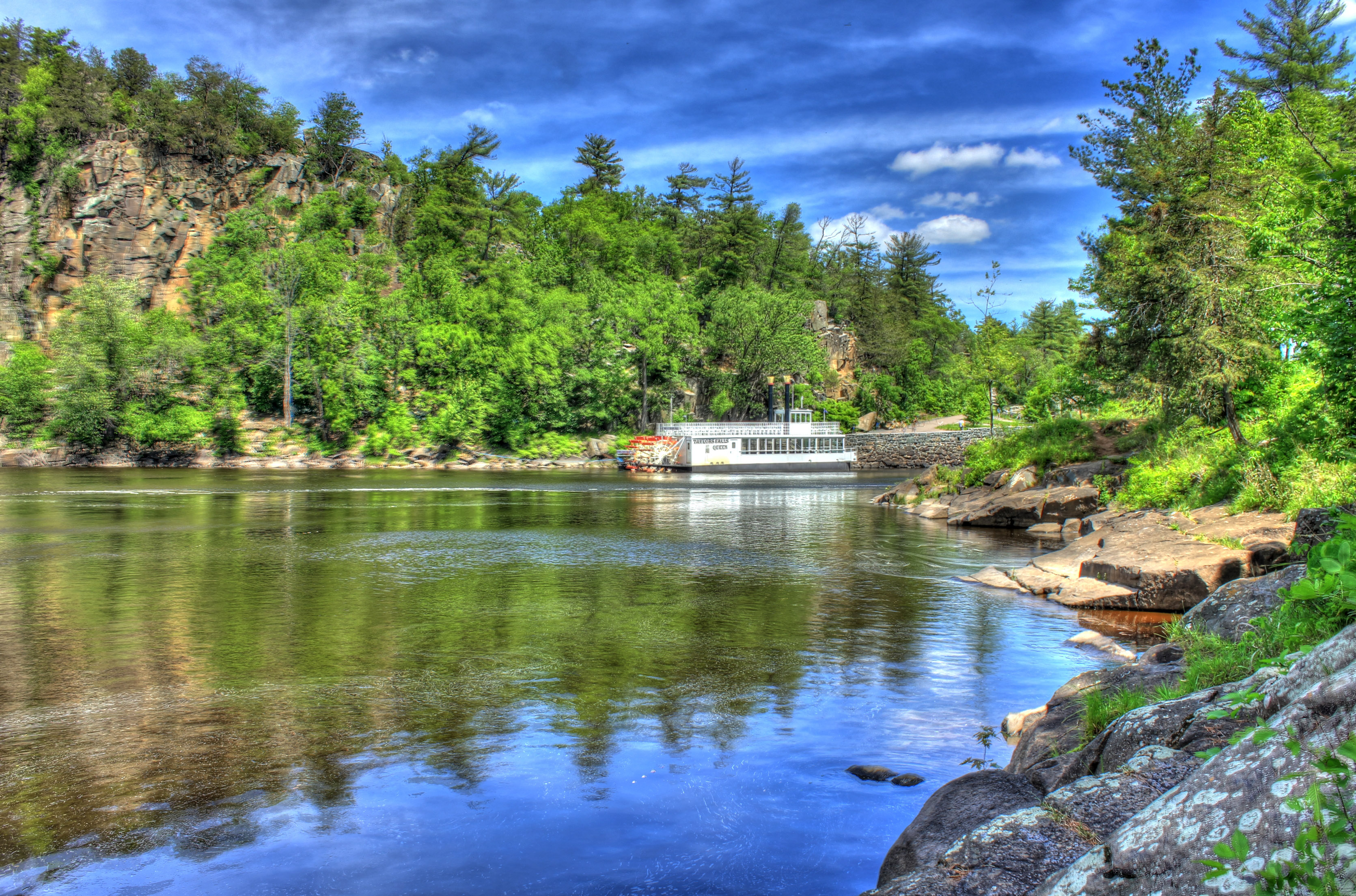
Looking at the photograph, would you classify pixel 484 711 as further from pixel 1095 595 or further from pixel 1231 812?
pixel 1095 595

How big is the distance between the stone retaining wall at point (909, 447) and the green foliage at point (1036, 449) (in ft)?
115

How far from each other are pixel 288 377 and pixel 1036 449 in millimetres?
62804

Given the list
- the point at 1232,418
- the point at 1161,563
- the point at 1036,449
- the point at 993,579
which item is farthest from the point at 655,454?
the point at 1161,563

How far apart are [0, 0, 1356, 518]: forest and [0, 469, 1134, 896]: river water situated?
930cm

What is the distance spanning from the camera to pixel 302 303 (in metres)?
77.1

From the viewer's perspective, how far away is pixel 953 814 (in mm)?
5812

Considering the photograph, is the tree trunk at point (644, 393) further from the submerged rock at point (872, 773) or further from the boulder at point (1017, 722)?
the submerged rock at point (872, 773)

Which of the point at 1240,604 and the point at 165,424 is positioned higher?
the point at 165,424

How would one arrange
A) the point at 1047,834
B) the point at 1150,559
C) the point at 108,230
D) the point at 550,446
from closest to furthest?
the point at 1047,834
the point at 1150,559
the point at 550,446
the point at 108,230

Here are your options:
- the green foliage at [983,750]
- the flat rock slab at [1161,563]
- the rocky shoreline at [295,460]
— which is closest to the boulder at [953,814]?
the green foliage at [983,750]

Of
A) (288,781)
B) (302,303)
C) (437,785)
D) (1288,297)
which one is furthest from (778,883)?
(302,303)

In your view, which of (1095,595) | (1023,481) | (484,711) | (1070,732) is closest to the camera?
(1070,732)

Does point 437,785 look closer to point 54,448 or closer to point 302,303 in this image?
point 54,448

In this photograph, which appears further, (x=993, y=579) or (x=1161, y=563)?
(x=993, y=579)
